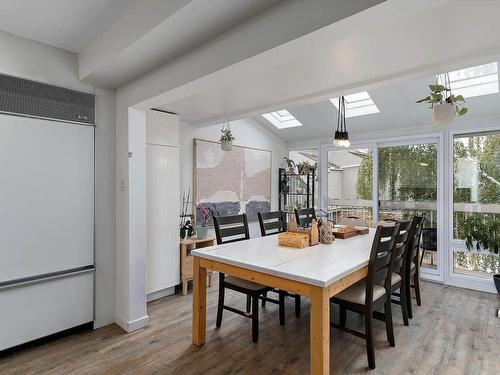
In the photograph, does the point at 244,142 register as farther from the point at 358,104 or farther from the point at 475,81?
the point at 475,81

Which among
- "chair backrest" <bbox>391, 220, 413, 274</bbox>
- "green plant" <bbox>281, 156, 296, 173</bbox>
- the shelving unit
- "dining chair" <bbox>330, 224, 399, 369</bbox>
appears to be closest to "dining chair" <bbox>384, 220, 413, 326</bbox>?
"chair backrest" <bbox>391, 220, 413, 274</bbox>

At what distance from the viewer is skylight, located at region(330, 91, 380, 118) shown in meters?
4.07

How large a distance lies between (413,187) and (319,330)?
11.0ft

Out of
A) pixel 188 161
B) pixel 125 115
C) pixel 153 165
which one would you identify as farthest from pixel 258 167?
pixel 125 115

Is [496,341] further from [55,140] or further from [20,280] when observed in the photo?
[55,140]

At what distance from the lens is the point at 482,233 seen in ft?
12.0

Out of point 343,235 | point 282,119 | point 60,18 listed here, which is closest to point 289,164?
point 282,119

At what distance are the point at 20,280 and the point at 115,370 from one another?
99 centimetres

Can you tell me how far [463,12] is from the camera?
170cm

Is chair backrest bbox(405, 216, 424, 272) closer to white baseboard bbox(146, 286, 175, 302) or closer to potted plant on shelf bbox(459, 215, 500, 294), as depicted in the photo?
potted plant on shelf bbox(459, 215, 500, 294)

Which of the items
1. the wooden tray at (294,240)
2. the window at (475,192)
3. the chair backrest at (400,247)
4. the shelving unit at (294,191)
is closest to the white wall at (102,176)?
the wooden tray at (294,240)

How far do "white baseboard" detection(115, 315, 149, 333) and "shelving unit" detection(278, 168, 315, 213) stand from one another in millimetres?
3315

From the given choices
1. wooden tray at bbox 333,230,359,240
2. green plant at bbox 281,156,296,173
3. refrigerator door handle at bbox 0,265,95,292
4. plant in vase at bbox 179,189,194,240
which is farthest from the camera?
green plant at bbox 281,156,296,173

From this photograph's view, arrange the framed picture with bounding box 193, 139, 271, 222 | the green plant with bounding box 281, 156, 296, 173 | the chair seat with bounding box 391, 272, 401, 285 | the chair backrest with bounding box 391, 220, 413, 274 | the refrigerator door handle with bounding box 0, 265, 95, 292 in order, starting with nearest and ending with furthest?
1. the refrigerator door handle with bounding box 0, 265, 95, 292
2. the chair backrest with bounding box 391, 220, 413, 274
3. the chair seat with bounding box 391, 272, 401, 285
4. the framed picture with bounding box 193, 139, 271, 222
5. the green plant with bounding box 281, 156, 296, 173
